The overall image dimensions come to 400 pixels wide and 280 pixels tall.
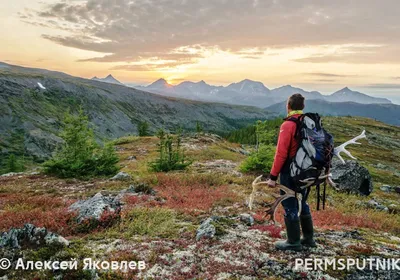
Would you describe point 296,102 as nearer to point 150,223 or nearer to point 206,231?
point 206,231

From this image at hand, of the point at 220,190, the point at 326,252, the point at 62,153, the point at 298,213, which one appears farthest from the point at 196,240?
the point at 62,153

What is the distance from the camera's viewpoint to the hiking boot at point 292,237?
824 cm

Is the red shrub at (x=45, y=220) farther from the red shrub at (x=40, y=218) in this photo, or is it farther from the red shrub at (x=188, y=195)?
the red shrub at (x=188, y=195)

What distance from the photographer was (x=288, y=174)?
8047mm

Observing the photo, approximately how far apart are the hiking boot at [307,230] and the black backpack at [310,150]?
1.44m

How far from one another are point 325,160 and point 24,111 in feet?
624

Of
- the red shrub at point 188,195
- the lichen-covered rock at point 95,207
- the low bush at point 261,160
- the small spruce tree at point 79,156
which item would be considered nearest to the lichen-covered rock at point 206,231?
the red shrub at point 188,195

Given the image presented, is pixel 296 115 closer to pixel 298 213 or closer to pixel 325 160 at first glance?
pixel 325 160

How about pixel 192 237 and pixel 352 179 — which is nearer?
pixel 192 237

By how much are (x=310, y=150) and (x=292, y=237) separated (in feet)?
9.01

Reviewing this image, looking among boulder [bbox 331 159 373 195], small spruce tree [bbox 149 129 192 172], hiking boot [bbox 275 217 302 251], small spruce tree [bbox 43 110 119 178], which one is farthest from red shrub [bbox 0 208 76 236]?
boulder [bbox 331 159 373 195]

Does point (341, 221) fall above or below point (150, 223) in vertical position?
below

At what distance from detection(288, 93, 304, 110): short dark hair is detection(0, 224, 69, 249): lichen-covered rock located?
796 cm
